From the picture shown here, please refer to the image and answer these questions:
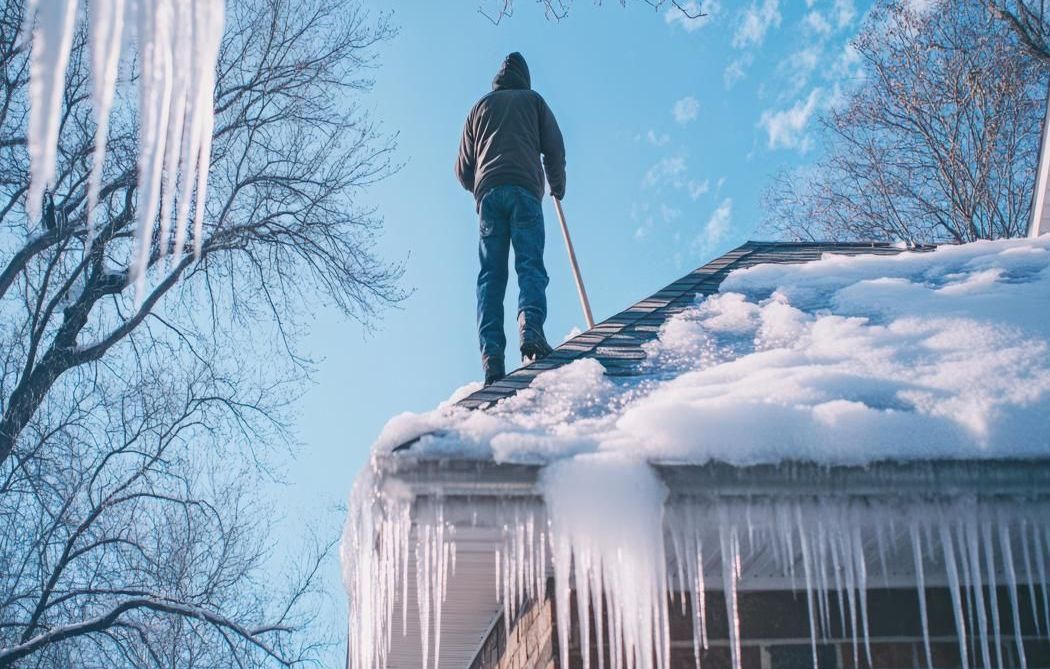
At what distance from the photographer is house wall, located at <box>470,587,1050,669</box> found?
8.83 feet

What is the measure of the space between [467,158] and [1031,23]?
12.4 metres

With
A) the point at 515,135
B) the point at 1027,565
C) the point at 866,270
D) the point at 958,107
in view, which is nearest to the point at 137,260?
the point at 1027,565

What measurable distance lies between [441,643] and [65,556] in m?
7.34

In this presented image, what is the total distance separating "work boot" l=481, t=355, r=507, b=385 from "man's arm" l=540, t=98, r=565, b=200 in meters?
1.68

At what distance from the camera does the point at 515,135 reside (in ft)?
18.2

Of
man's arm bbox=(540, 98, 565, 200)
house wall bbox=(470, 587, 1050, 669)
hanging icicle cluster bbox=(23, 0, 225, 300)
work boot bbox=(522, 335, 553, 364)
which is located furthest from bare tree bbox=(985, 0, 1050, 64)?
hanging icicle cluster bbox=(23, 0, 225, 300)

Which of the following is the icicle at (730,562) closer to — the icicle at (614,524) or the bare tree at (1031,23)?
the icicle at (614,524)

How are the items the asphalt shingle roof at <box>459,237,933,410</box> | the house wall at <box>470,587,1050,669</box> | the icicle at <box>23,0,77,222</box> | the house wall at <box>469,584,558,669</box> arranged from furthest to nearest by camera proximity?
the asphalt shingle roof at <box>459,237,933,410</box>
the house wall at <box>469,584,558,669</box>
the house wall at <box>470,587,1050,669</box>
the icicle at <box>23,0,77,222</box>

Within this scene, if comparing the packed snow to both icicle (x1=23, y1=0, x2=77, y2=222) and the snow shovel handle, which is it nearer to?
icicle (x1=23, y1=0, x2=77, y2=222)

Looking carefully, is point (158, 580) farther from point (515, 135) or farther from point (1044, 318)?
point (1044, 318)

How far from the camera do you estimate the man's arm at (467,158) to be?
5.85 m

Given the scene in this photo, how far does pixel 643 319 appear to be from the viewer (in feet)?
13.4

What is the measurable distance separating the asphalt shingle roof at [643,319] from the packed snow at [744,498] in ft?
0.48

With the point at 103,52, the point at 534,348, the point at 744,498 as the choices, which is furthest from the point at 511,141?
the point at 103,52
